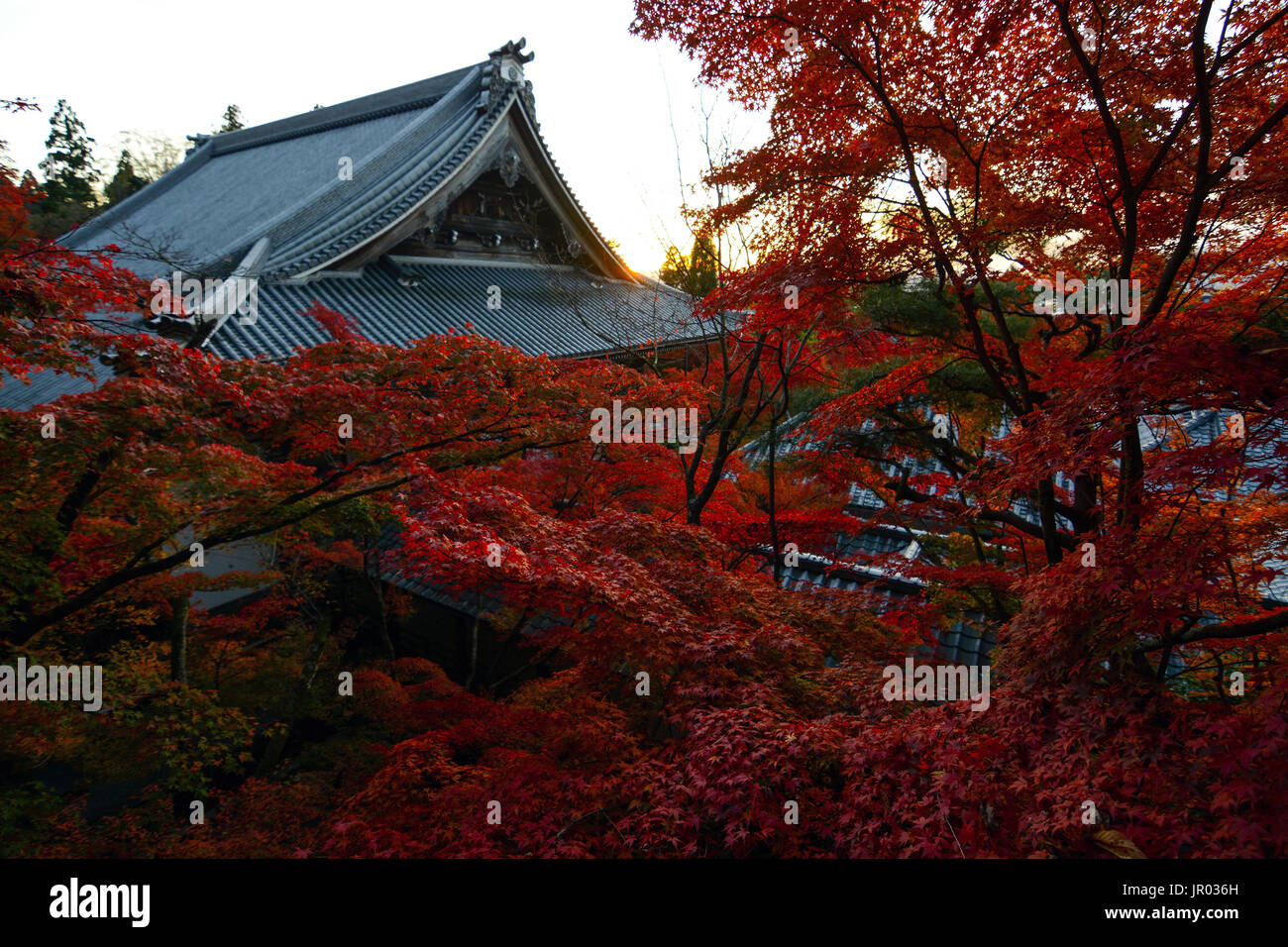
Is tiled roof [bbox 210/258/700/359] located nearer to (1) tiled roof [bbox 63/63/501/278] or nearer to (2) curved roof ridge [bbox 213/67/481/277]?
(2) curved roof ridge [bbox 213/67/481/277]

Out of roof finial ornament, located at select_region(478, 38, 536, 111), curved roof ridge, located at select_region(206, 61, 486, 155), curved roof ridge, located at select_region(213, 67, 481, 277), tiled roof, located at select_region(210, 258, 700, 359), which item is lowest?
tiled roof, located at select_region(210, 258, 700, 359)

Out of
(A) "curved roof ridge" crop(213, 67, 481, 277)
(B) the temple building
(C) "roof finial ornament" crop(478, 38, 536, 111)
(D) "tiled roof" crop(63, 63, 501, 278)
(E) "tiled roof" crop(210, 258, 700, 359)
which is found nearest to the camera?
(E) "tiled roof" crop(210, 258, 700, 359)

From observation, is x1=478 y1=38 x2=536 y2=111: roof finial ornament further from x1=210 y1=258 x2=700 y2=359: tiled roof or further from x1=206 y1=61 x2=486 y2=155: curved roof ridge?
x1=210 y1=258 x2=700 y2=359: tiled roof

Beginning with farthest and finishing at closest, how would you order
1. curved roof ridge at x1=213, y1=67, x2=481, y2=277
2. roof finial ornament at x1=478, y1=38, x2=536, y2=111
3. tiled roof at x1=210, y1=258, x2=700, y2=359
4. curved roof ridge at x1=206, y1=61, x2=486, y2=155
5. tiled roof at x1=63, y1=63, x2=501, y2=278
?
curved roof ridge at x1=206, y1=61, x2=486, y2=155, roof finial ornament at x1=478, y1=38, x2=536, y2=111, tiled roof at x1=63, y1=63, x2=501, y2=278, curved roof ridge at x1=213, y1=67, x2=481, y2=277, tiled roof at x1=210, y1=258, x2=700, y2=359

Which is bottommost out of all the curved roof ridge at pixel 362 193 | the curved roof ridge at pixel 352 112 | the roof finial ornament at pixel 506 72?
the curved roof ridge at pixel 362 193

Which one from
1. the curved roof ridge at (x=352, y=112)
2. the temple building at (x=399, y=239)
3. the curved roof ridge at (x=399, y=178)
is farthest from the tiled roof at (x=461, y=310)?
the curved roof ridge at (x=352, y=112)

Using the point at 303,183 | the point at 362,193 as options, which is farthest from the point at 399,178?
the point at 303,183

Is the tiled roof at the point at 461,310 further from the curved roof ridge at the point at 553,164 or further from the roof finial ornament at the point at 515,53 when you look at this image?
the roof finial ornament at the point at 515,53

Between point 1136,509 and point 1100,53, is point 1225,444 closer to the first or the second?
point 1136,509

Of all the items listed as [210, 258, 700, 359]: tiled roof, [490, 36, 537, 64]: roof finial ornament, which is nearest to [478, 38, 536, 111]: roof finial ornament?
[490, 36, 537, 64]: roof finial ornament

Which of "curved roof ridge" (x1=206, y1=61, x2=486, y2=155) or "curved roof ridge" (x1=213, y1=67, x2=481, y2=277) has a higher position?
"curved roof ridge" (x1=206, y1=61, x2=486, y2=155)

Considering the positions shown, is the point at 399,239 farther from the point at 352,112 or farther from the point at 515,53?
the point at 352,112

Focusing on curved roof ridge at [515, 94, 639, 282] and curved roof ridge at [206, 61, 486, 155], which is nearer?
curved roof ridge at [515, 94, 639, 282]
